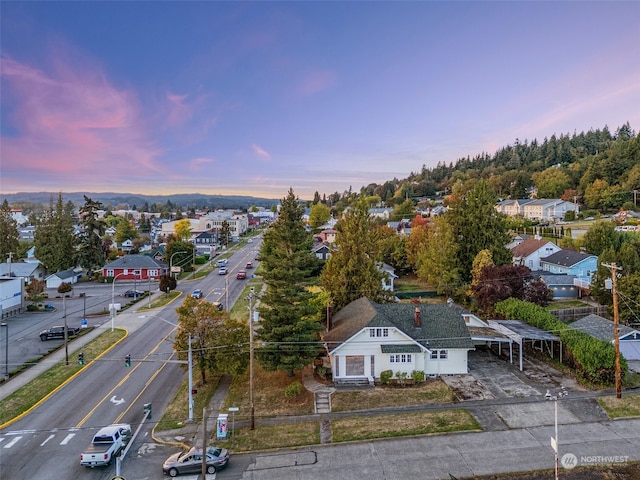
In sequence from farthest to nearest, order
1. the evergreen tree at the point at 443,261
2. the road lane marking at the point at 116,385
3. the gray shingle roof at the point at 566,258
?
the gray shingle roof at the point at 566,258 → the evergreen tree at the point at 443,261 → the road lane marking at the point at 116,385

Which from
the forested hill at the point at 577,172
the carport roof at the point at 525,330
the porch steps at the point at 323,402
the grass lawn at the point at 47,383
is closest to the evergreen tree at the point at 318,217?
the forested hill at the point at 577,172

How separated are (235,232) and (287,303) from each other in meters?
122

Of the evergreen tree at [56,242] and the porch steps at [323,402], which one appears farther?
the evergreen tree at [56,242]

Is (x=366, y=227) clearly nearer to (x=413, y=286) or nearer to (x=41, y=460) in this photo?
(x=413, y=286)

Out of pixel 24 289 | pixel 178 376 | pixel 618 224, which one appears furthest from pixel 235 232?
pixel 178 376

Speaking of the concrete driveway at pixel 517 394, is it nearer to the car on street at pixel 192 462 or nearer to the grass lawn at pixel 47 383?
the car on street at pixel 192 462

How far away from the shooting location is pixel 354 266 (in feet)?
139

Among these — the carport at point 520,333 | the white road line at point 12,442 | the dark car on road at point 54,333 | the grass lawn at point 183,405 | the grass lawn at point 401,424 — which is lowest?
the grass lawn at point 183,405

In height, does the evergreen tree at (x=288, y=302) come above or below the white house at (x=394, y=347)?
above

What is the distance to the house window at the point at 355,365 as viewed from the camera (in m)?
30.1

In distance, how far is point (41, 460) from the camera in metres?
20.3

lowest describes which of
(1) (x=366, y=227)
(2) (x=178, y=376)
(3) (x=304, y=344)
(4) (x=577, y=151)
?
(2) (x=178, y=376)

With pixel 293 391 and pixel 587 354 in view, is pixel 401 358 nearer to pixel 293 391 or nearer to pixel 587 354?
pixel 293 391

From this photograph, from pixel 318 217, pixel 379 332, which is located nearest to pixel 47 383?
pixel 379 332
